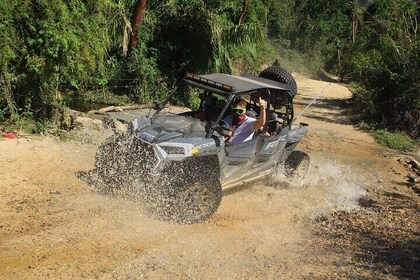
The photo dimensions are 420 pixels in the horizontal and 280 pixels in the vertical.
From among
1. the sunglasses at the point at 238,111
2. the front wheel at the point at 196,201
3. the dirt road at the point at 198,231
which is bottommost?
the dirt road at the point at 198,231

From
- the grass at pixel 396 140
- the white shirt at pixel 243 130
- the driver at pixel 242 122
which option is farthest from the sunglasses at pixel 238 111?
the grass at pixel 396 140

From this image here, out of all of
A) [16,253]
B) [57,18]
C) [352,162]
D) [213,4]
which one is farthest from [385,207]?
[213,4]

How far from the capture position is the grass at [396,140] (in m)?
12.0

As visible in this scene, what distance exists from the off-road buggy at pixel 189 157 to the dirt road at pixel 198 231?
0.26m

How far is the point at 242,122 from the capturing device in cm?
653

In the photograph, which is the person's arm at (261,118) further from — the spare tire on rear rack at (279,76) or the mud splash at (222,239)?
the spare tire on rear rack at (279,76)

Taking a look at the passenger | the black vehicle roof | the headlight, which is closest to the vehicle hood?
the headlight

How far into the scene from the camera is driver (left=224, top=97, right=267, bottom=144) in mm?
6449

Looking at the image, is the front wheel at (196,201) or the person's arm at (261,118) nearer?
the front wheel at (196,201)

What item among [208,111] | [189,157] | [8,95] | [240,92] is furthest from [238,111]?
[8,95]

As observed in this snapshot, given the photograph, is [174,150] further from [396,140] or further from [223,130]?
[396,140]

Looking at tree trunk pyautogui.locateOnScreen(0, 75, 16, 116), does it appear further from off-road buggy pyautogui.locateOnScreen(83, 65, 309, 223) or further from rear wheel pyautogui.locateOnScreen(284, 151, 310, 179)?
rear wheel pyautogui.locateOnScreen(284, 151, 310, 179)

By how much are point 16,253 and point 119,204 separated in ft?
5.13

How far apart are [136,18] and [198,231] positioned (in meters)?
8.99
